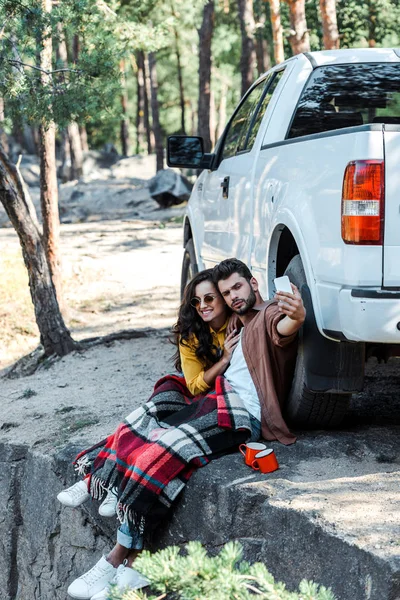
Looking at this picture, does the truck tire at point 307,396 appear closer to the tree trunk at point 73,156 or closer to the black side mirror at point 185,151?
the black side mirror at point 185,151

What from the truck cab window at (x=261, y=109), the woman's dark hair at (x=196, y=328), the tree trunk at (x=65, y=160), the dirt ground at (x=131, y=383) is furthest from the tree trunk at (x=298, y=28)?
the tree trunk at (x=65, y=160)

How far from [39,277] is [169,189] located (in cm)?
1212

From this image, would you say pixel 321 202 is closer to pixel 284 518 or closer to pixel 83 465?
pixel 284 518

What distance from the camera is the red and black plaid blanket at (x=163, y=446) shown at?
4.05 metres

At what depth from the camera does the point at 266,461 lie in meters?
4.03

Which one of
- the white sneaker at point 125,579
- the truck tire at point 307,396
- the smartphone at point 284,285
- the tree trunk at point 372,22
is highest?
the tree trunk at point 372,22

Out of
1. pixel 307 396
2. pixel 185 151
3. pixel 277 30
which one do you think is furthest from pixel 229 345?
pixel 277 30

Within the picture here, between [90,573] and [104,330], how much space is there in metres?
5.63

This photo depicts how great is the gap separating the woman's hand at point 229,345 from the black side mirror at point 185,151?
5.86 ft

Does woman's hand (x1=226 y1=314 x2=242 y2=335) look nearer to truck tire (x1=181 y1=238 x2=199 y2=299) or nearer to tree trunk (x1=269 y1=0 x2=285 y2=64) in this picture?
truck tire (x1=181 y1=238 x2=199 y2=299)

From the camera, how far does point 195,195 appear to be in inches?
271

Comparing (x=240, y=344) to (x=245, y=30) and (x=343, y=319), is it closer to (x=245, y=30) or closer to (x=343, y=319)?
(x=343, y=319)

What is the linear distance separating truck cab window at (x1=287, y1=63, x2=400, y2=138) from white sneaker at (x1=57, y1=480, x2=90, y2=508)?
7.28 ft

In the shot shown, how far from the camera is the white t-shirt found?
433 cm
